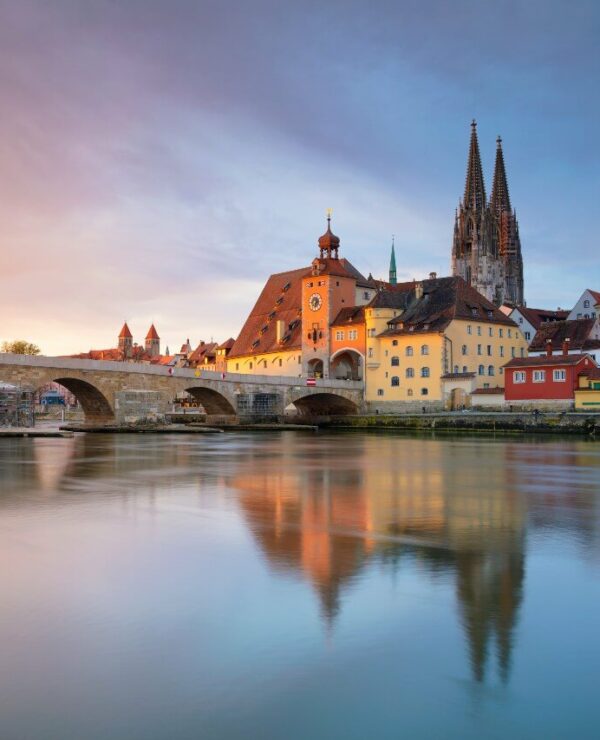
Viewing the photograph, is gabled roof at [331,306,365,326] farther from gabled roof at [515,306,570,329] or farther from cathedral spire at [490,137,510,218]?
cathedral spire at [490,137,510,218]

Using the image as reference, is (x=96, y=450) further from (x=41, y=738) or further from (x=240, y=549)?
(x=41, y=738)

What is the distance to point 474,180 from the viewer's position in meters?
116

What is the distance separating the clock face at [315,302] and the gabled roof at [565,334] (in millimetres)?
18484

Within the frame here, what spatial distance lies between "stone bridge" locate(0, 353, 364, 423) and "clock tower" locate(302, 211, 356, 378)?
14.0ft

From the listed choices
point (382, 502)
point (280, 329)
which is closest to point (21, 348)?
point (280, 329)

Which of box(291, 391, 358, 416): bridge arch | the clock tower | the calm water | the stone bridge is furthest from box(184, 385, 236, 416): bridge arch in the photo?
the calm water

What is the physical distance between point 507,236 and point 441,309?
6001cm

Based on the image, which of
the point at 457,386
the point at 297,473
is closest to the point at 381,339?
the point at 457,386

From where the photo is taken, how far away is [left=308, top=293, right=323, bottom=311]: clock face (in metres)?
68.6

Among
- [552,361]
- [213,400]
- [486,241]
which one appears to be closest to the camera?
[552,361]

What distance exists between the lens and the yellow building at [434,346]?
58969 mm

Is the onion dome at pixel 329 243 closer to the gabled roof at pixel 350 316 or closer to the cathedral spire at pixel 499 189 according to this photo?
the gabled roof at pixel 350 316

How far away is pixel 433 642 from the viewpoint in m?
6.38

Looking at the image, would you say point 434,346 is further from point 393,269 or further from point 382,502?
point 382,502
